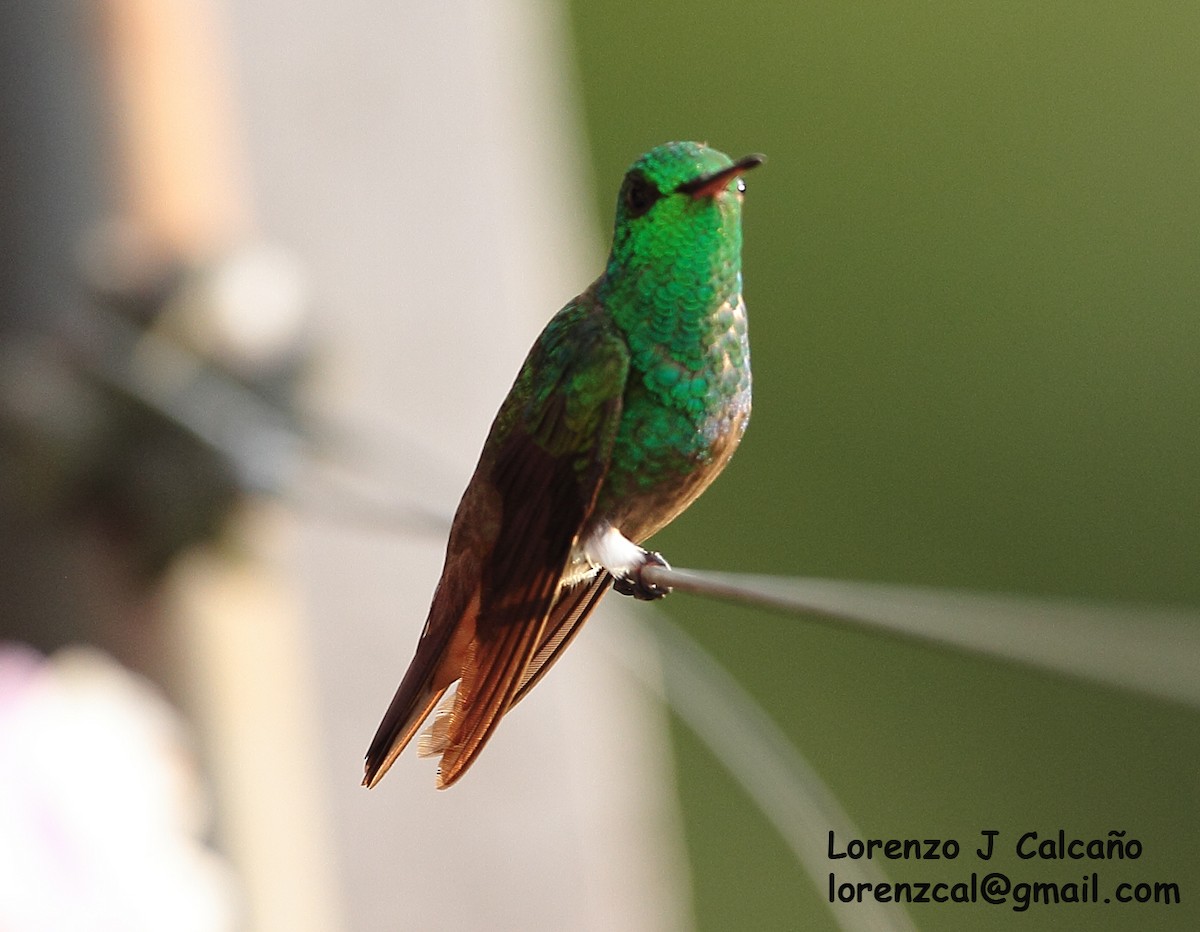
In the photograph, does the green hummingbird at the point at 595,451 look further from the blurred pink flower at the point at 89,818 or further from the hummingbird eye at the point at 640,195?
the blurred pink flower at the point at 89,818

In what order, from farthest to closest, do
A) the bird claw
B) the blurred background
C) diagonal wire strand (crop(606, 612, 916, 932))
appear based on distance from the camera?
the blurred background < diagonal wire strand (crop(606, 612, 916, 932)) < the bird claw

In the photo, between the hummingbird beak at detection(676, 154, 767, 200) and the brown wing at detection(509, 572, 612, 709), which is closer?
the hummingbird beak at detection(676, 154, 767, 200)

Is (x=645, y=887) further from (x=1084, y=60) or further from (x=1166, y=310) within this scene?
(x=1084, y=60)

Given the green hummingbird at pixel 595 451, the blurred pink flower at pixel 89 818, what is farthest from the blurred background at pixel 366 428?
the green hummingbird at pixel 595 451

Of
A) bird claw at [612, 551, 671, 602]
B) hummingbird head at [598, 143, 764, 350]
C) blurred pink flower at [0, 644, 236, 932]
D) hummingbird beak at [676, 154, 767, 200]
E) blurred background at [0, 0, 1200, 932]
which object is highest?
blurred background at [0, 0, 1200, 932]

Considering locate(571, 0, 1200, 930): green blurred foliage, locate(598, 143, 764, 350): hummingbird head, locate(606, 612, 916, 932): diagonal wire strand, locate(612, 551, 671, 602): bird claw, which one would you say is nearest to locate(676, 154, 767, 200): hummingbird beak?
locate(598, 143, 764, 350): hummingbird head

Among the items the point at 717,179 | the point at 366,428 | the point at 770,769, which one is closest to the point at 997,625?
the point at 717,179

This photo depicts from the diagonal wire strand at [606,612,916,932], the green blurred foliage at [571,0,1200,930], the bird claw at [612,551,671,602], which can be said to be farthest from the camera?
the green blurred foliage at [571,0,1200,930]

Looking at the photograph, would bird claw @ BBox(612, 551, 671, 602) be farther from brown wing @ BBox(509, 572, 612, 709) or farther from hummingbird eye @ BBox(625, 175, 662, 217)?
hummingbird eye @ BBox(625, 175, 662, 217)

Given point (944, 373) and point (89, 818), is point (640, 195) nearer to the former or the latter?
point (89, 818)
